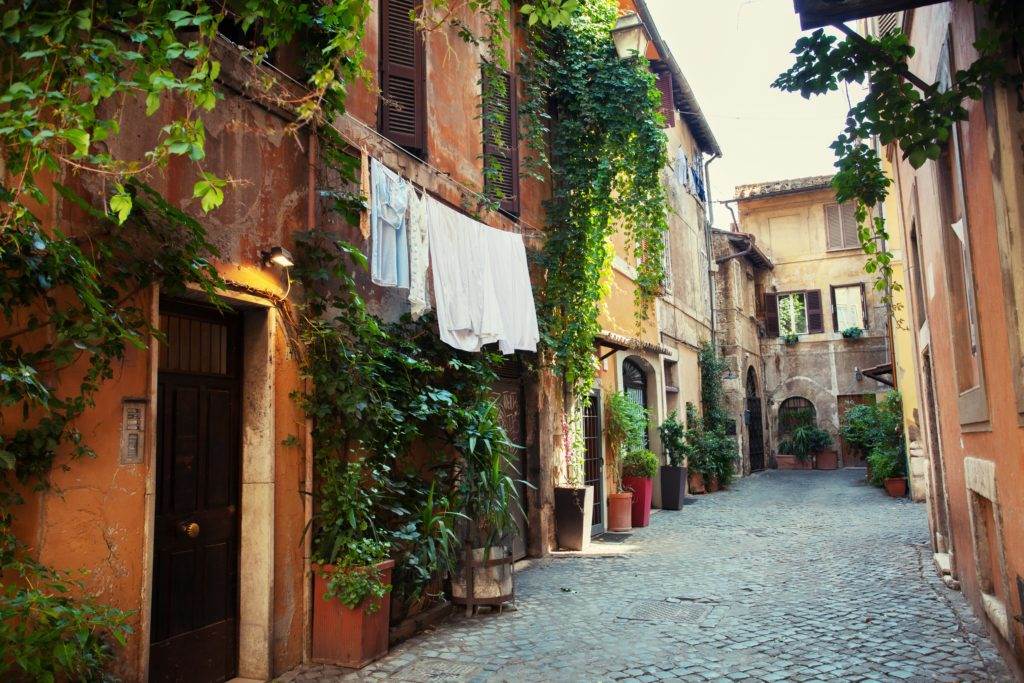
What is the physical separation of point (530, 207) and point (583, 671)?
5.73m

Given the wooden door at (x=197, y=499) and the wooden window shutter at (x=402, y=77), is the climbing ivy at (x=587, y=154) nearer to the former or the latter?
the wooden window shutter at (x=402, y=77)

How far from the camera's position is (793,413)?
78.7 ft

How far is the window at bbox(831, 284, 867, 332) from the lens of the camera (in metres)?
23.5

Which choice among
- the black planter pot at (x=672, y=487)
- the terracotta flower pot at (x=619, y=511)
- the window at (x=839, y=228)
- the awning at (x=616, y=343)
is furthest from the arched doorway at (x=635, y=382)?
the window at (x=839, y=228)

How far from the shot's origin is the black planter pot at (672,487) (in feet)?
43.2

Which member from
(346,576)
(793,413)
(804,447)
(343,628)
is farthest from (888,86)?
(793,413)

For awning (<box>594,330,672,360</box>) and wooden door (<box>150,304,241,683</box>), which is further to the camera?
awning (<box>594,330,672,360</box>)

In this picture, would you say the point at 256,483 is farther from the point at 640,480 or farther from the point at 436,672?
the point at 640,480

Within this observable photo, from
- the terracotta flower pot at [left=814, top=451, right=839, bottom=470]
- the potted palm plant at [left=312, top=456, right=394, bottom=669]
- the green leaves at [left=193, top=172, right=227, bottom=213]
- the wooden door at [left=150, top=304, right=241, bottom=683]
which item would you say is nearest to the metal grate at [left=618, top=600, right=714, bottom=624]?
the potted palm plant at [left=312, top=456, right=394, bottom=669]

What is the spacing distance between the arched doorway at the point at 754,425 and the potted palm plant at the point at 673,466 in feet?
28.7

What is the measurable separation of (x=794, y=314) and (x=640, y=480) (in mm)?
14925

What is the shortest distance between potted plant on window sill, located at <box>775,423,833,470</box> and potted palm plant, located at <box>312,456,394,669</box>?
20012 mm

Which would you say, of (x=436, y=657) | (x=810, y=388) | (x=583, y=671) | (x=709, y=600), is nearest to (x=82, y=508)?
(x=436, y=657)

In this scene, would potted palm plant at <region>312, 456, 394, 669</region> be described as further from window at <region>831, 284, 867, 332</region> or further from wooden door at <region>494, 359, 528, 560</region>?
window at <region>831, 284, 867, 332</region>
